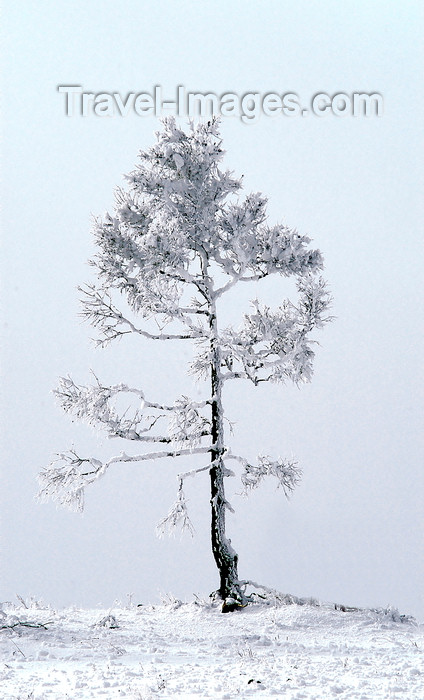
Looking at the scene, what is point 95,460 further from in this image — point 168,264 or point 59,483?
point 168,264

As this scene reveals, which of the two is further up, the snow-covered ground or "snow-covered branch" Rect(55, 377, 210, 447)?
"snow-covered branch" Rect(55, 377, 210, 447)

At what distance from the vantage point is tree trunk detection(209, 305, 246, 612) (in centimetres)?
1421

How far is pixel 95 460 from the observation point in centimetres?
1481

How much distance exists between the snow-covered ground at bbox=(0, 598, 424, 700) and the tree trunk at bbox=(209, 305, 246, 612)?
0.62 meters

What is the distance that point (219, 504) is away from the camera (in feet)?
47.5

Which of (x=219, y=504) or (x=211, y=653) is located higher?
(x=219, y=504)

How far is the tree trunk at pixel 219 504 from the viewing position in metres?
14.2

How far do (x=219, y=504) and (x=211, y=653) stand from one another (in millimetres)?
4824

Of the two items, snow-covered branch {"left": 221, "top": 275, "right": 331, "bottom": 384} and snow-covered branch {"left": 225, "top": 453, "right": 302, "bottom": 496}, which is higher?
snow-covered branch {"left": 221, "top": 275, "right": 331, "bottom": 384}

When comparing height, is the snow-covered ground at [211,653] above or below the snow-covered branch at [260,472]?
below

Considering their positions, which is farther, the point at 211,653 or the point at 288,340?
the point at 288,340

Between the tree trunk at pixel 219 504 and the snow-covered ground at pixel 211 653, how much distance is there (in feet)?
2.02

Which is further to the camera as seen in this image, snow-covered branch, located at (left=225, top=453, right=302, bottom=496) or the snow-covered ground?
snow-covered branch, located at (left=225, top=453, right=302, bottom=496)

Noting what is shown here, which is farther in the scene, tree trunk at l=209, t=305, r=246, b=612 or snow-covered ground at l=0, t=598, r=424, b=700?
tree trunk at l=209, t=305, r=246, b=612
